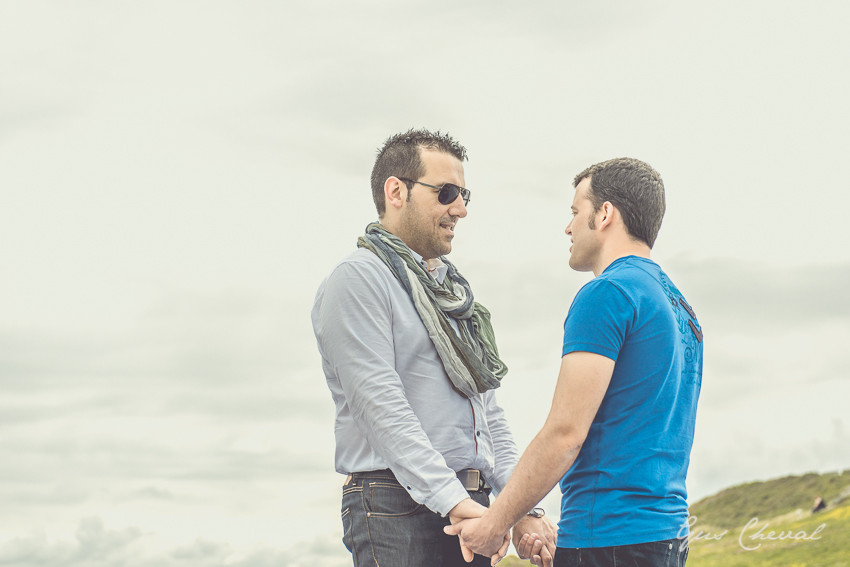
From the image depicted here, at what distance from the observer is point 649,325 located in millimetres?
3965

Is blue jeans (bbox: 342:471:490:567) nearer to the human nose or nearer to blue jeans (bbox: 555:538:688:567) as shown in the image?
blue jeans (bbox: 555:538:688:567)

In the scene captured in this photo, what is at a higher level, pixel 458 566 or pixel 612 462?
pixel 612 462

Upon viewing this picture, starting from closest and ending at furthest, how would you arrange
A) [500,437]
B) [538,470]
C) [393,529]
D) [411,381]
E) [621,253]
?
[538,470], [621,253], [393,529], [411,381], [500,437]

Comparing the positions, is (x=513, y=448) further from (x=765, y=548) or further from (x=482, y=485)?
(x=765, y=548)

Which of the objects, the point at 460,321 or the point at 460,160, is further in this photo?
the point at 460,160

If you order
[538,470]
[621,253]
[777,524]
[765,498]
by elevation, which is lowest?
[777,524]

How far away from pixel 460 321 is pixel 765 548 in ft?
52.7

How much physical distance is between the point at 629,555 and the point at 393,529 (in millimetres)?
1348

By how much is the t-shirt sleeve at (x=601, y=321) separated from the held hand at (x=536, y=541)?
163cm

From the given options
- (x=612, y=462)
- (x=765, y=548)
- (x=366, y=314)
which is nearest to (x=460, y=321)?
(x=366, y=314)

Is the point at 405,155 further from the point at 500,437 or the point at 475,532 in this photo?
the point at 475,532

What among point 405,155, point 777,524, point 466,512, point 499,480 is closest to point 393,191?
point 405,155

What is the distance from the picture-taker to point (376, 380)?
15.1 feet

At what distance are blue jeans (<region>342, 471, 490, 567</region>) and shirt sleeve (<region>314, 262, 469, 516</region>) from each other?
151 mm
